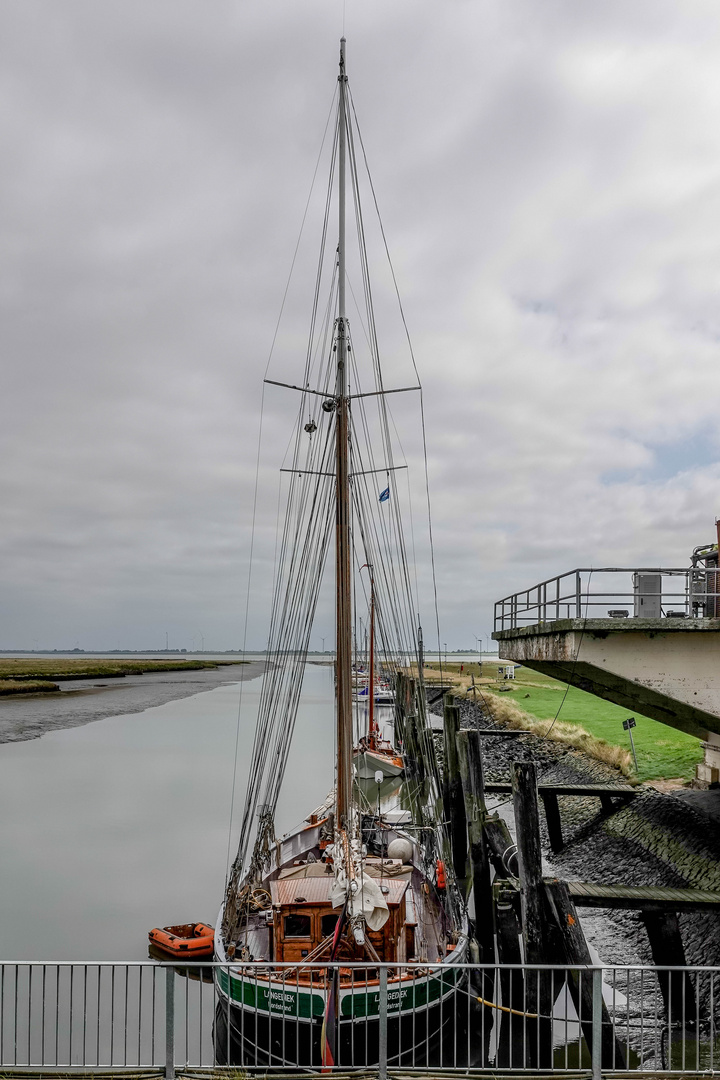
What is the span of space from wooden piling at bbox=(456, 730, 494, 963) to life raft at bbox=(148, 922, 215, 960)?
6.59 metres

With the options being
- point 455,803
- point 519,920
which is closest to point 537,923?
point 519,920

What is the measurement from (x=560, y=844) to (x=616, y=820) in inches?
93.3

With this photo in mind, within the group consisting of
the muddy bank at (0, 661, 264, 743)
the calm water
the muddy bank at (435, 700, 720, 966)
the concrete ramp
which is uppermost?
the concrete ramp

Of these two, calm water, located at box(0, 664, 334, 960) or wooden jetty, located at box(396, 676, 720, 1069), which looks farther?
calm water, located at box(0, 664, 334, 960)

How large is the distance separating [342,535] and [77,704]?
81544 mm

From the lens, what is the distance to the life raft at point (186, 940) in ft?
58.4

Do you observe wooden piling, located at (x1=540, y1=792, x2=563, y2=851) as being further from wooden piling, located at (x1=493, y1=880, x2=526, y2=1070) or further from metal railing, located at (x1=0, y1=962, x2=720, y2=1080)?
wooden piling, located at (x1=493, y1=880, x2=526, y2=1070)

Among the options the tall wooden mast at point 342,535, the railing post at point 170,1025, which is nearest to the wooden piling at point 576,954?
the tall wooden mast at point 342,535

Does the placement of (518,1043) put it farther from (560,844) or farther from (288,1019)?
(560,844)

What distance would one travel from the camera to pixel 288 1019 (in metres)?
11.7

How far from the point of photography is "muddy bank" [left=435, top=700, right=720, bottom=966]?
17.2 metres

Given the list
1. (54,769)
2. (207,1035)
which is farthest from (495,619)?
(54,769)

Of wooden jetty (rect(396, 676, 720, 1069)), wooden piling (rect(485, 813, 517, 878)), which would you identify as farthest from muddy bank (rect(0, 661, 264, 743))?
wooden jetty (rect(396, 676, 720, 1069))

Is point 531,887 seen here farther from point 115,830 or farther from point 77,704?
point 77,704
